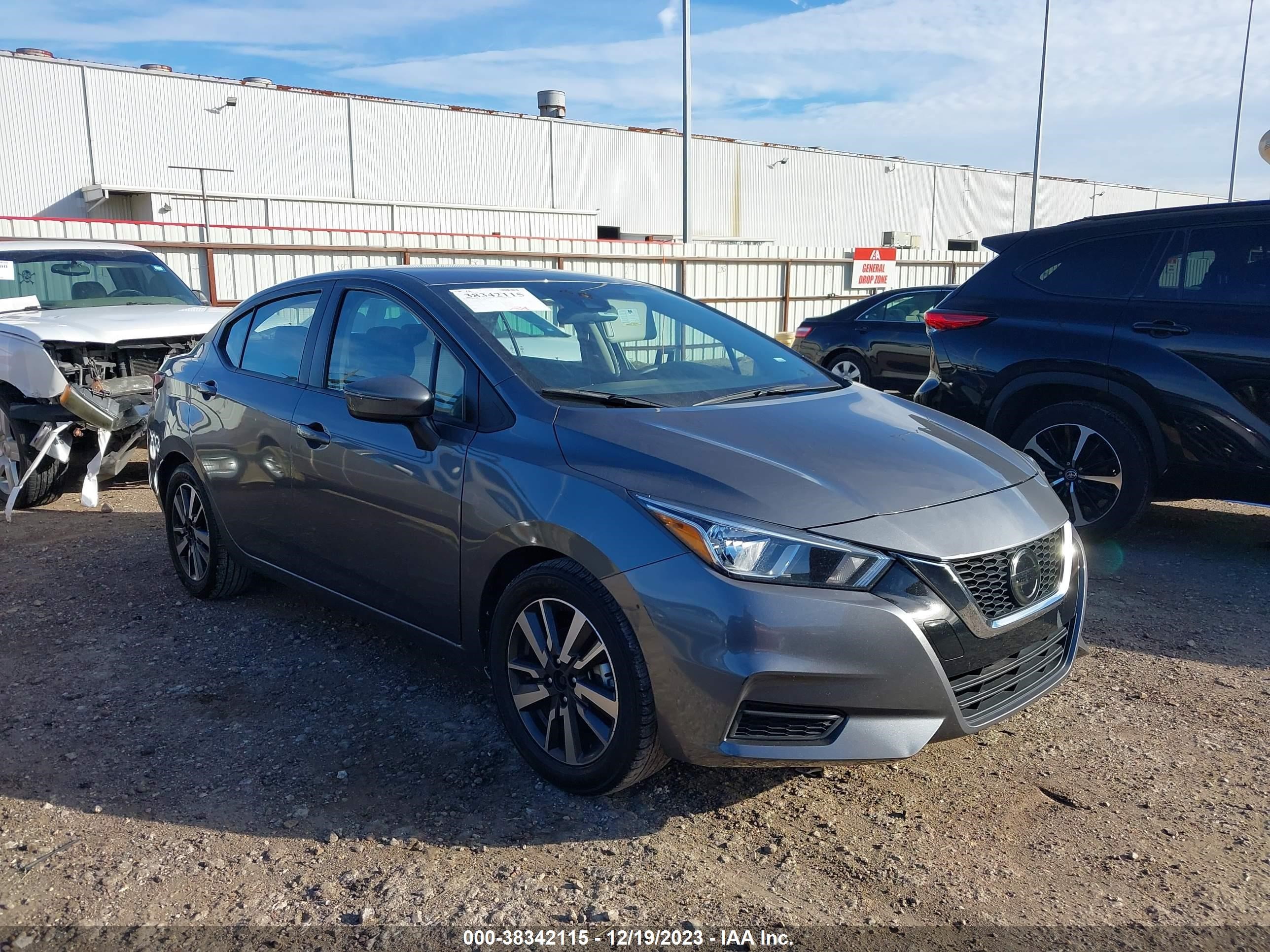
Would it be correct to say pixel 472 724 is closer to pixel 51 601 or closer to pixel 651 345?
pixel 651 345

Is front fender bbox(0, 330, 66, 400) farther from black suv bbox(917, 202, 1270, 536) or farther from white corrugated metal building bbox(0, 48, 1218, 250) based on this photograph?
Answer: white corrugated metal building bbox(0, 48, 1218, 250)

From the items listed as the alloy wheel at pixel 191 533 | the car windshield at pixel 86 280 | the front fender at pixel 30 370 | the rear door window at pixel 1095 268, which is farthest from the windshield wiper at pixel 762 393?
the car windshield at pixel 86 280

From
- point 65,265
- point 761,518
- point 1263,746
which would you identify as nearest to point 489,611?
point 761,518

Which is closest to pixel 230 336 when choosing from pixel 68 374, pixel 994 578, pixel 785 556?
pixel 68 374

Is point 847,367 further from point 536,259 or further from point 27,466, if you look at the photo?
point 27,466

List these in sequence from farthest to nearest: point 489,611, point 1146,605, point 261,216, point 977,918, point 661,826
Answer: point 261,216
point 1146,605
point 489,611
point 661,826
point 977,918

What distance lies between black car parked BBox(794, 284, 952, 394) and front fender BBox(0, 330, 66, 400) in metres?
7.40

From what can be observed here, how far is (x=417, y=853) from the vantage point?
282cm

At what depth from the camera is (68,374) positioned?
22.2 feet

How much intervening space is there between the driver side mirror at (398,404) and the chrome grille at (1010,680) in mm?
1852

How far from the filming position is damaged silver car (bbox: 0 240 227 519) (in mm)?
6617

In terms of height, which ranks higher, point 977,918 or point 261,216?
point 261,216

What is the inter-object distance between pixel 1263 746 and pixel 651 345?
2.55 meters

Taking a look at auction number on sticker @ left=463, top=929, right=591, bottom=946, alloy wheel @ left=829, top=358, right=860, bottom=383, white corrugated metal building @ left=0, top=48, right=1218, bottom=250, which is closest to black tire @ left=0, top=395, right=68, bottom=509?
auction number on sticker @ left=463, top=929, right=591, bottom=946
